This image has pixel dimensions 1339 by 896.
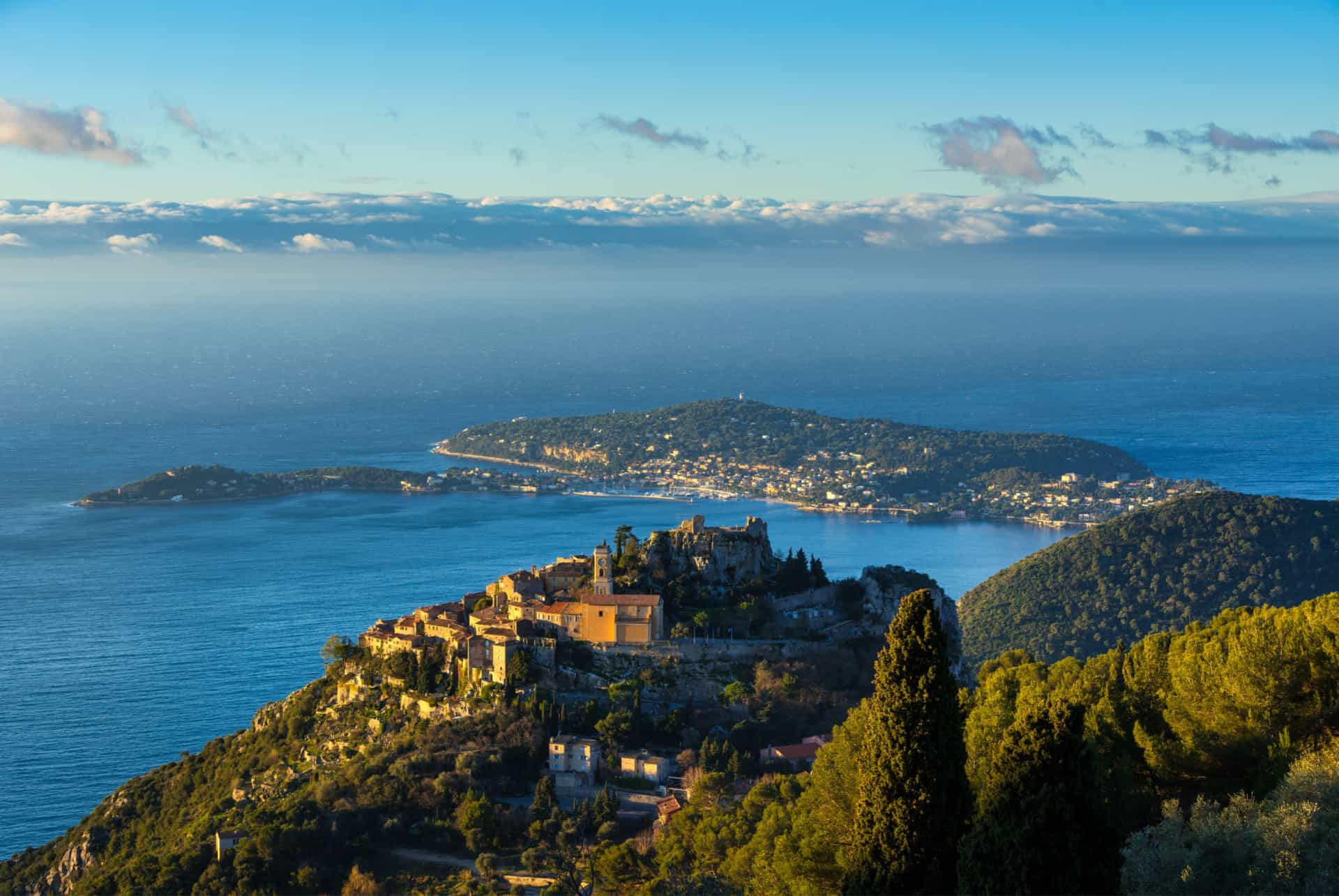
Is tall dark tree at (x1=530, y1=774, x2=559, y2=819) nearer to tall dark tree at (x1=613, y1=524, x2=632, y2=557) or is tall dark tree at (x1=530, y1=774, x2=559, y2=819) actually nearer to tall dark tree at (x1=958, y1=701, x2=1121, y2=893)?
tall dark tree at (x1=613, y1=524, x2=632, y2=557)

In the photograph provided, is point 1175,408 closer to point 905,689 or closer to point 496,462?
point 496,462

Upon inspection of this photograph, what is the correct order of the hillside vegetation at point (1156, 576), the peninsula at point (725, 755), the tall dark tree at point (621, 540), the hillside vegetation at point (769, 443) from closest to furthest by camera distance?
the peninsula at point (725, 755), the tall dark tree at point (621, 540), the hillside vegetation at point (1156, 576), the hillside vegetation at point (769, 443)

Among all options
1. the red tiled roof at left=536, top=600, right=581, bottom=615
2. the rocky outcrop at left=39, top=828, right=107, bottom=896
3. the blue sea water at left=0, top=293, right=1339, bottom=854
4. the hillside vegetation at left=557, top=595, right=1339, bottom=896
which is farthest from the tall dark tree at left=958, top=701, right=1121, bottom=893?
the blue sea water at left=0, top=293, right=1339, bottom=854

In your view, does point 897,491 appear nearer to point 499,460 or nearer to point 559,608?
point 499,460

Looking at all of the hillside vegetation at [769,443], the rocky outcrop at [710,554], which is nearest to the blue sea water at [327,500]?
the hillside vegetation at [769,443]

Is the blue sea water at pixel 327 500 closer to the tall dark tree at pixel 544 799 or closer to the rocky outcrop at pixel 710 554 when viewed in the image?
the tall dark tree at pixel 544 799

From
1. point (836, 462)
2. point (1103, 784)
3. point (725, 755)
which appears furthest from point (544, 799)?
point (836, 462)

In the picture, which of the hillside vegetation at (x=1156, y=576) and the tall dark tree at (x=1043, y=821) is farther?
the hillside vegetation at (x=1156, y=576)
